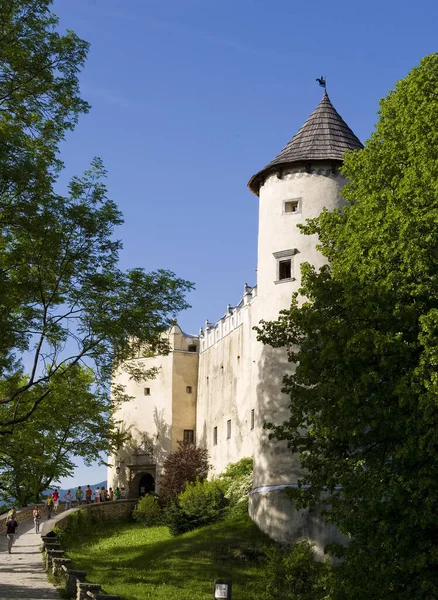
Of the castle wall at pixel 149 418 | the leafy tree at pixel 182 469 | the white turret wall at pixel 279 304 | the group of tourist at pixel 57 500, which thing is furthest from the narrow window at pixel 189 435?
the white turret wall at pixel 279 304

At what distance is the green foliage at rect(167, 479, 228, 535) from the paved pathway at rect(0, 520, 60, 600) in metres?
5.16

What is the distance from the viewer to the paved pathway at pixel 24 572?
21484 millimetres

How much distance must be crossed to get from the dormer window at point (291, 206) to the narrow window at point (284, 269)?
1.74m

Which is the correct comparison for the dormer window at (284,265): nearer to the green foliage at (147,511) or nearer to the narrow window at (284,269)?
the narrow window at (284,269)

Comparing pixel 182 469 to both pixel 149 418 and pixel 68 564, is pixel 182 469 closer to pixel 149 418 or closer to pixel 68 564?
pixel 149 418

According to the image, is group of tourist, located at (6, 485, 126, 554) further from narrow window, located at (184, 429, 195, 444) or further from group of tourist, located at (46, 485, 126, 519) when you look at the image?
narrow window, located at (184, 429, 195, 444)

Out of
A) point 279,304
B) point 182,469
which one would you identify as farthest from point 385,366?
point 182,469

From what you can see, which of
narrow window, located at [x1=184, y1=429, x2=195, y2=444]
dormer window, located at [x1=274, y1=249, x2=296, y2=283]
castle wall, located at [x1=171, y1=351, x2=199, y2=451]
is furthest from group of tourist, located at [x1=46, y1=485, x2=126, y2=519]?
dormer window, located at [x1=274, y1=249, x2=296, y2=283]

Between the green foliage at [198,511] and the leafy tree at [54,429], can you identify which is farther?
the green foliage at [198,511]

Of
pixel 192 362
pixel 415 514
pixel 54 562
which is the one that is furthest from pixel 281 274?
pixel 192 362

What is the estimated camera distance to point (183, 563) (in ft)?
90.9

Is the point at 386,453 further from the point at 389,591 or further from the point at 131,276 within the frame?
the point at 131,276

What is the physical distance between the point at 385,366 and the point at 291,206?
14.7m

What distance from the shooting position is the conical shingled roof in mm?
32188
